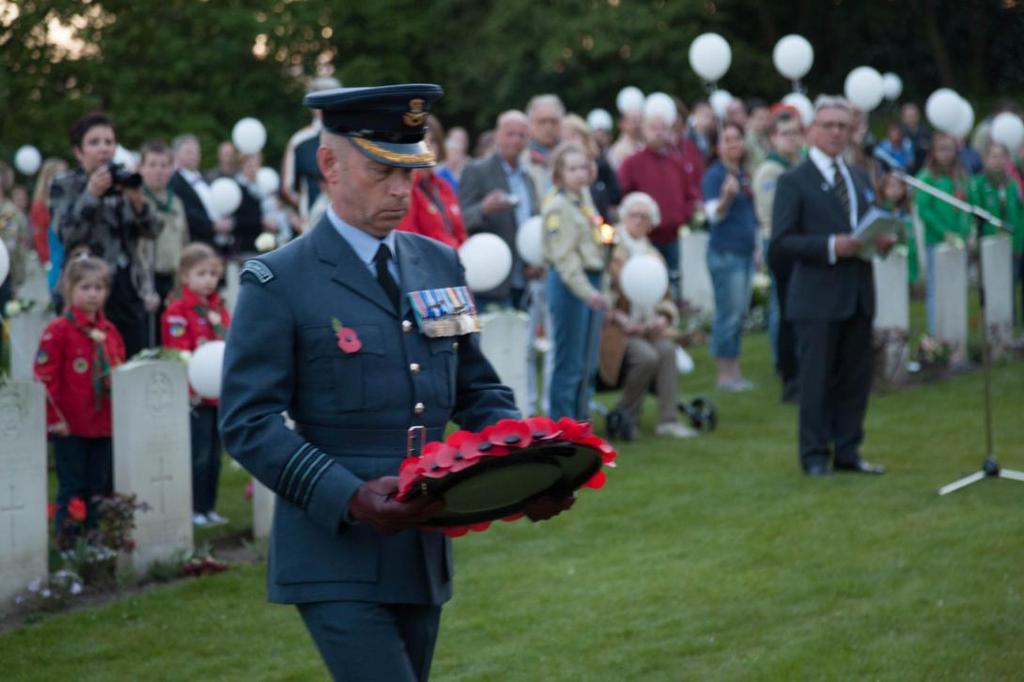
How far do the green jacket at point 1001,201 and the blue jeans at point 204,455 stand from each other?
407 inches

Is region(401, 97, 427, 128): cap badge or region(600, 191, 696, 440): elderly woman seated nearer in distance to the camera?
region(401, 97, 427, 128): cap badge

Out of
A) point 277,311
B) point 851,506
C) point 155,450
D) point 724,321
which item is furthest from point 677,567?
point 724,321

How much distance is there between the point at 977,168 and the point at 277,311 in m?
19.0

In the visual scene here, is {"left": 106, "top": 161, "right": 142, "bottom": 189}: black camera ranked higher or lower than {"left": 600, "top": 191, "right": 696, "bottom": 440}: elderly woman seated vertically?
higher

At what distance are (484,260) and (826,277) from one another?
8.18ft

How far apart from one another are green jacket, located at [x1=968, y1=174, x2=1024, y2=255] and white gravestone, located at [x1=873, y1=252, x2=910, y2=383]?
3.39m

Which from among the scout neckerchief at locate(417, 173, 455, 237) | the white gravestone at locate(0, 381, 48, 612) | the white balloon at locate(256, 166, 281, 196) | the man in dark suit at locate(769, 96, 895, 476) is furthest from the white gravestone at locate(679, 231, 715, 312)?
the white gravestone at locate(0, 381, 48, 612)

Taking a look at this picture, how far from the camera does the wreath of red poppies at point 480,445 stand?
4.04 m

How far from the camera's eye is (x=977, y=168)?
22.0m

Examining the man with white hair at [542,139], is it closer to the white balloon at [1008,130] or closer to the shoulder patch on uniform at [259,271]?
the white balloon at [1008,130]

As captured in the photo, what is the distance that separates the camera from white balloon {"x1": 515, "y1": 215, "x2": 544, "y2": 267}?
12.8 meters

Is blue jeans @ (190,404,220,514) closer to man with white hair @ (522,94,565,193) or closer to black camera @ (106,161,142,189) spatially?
black camera @ (106,161,142,189)

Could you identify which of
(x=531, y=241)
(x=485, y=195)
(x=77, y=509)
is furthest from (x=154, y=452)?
(x=485, y=195)

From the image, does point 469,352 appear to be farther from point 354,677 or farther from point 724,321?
point 724,321
